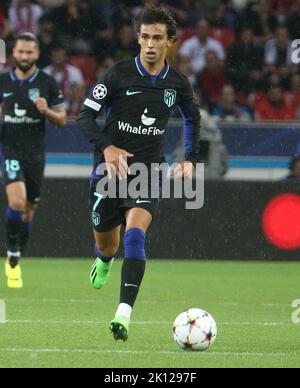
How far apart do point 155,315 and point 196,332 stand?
2.07 meters

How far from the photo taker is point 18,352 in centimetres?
656

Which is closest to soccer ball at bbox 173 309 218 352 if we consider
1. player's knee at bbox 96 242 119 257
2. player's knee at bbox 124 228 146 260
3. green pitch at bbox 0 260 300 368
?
green pitch at bbox 0 260 300 368

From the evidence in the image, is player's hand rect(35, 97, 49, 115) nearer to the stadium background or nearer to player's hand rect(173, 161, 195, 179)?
the stadium background

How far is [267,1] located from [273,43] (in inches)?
37.6

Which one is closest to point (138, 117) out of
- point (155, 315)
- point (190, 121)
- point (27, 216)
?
point (190, 121)

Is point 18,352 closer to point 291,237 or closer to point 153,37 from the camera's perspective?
point 153,37

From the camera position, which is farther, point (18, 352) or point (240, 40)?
point (240, 40)

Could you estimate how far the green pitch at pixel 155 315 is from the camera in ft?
21.1

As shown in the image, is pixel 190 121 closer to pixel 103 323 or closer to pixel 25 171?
pixel 103 323

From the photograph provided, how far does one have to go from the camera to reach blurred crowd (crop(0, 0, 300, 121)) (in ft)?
50.2

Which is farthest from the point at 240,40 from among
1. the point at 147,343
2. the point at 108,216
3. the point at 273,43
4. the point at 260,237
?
the point at 147,343

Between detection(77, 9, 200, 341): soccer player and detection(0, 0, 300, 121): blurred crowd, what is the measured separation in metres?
6.90

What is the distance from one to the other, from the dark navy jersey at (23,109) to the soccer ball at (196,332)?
4.89m

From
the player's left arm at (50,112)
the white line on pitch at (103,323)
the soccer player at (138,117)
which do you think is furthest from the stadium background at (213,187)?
the soccer player at (138,117)
